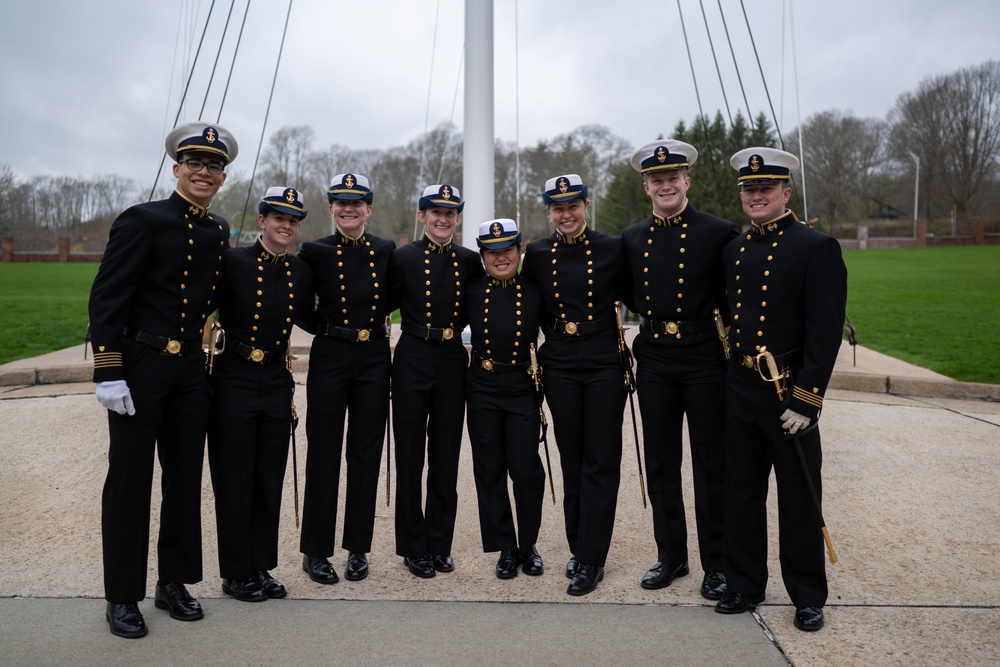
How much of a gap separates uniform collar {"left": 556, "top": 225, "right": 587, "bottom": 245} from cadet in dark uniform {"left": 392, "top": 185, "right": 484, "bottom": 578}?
0.58 meters

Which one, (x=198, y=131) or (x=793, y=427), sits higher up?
(x=198, y=131)

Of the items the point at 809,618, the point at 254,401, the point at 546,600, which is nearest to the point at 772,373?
the point at 809,618

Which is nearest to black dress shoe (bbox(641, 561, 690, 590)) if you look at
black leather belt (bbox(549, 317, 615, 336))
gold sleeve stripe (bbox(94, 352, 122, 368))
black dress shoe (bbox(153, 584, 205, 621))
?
black leather belt (bbox(549, 317, 615, 336))

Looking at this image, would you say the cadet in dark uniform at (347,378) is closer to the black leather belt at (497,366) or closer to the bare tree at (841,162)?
the black leather belt at (497,366)

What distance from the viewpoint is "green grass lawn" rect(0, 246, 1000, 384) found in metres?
13.3

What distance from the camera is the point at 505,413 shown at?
14.7 feet

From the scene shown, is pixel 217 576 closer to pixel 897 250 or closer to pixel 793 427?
pixel 793 427

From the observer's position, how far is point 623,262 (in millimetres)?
4434

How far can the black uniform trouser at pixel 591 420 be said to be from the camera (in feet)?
14.1

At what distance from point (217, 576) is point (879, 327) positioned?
16467mm

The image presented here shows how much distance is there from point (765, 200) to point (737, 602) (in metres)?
1.93

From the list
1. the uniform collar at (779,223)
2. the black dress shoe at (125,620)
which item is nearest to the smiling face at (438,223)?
the uniform collar at (779,223)

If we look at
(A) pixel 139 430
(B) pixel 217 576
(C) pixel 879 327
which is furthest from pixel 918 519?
(C) pixel 879 327

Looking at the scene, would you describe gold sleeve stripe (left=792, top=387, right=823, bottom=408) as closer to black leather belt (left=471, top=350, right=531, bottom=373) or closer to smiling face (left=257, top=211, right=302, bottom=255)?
black leather belt (left=471, top=350, right=531, bottom=373)
